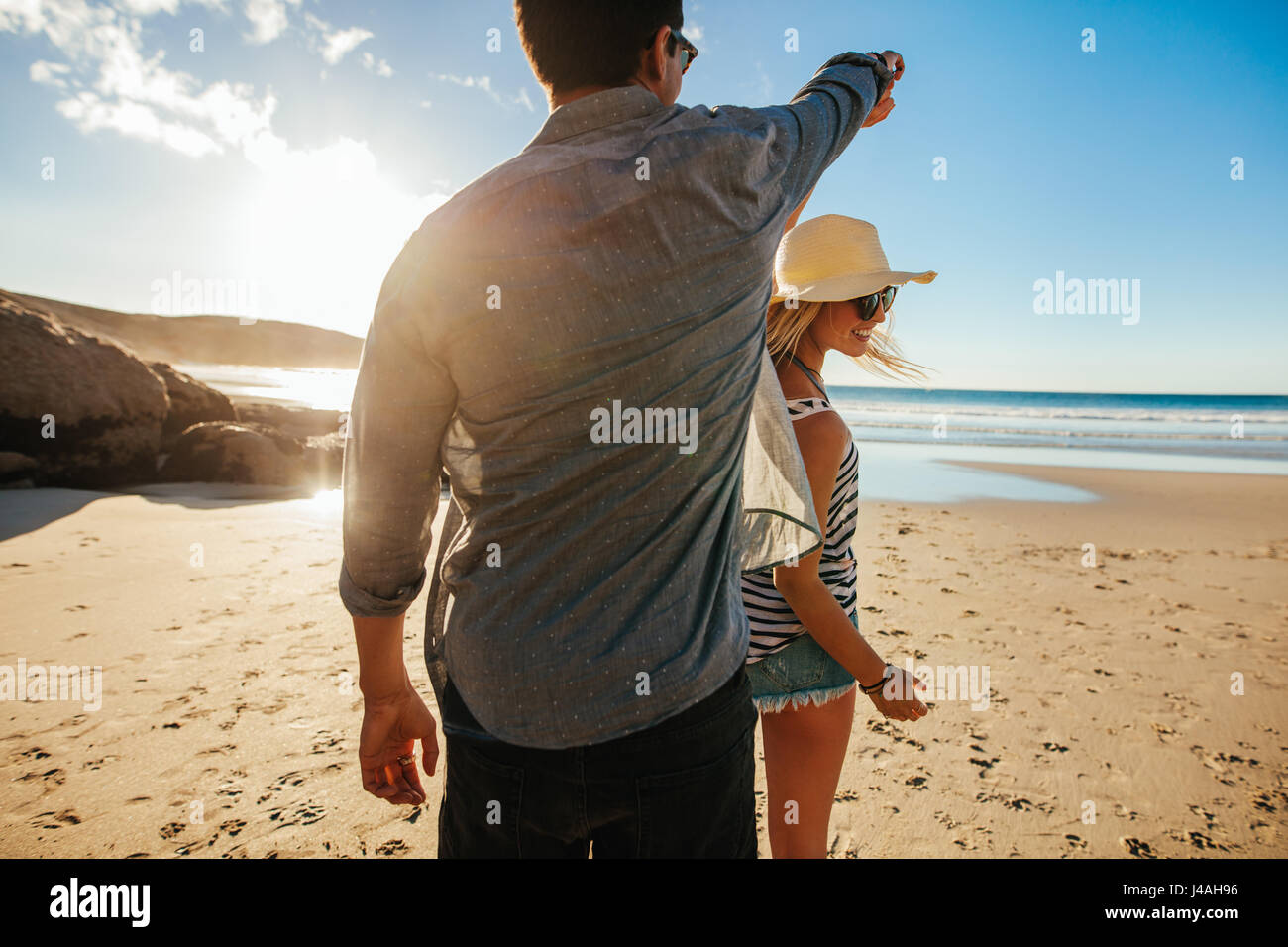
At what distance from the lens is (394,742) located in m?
1.31

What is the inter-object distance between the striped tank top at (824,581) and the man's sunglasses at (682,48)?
3.18 ft

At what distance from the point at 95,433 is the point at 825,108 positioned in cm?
934

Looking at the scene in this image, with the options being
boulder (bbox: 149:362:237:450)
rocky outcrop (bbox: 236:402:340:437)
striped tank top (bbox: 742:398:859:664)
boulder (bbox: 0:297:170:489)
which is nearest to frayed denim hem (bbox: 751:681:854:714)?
striped tank top (bbox: 742:398:859:664)

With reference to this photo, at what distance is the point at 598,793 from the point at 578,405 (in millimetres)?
659

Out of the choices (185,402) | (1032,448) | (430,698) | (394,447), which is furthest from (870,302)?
(1032,448)

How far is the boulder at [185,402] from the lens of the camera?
30.7 feet

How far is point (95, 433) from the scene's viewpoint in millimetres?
7691

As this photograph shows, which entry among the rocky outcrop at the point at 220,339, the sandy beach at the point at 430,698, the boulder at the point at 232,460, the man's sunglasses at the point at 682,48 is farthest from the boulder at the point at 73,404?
the rocky outcrop at the point at 220,339

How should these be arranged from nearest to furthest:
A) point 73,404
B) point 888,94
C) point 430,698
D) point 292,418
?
point 888,94
point 430,698
point 73,404
point 292,418

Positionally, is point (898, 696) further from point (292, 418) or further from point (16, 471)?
point (292, 418)

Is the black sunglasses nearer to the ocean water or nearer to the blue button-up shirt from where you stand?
the blue button-up shirt

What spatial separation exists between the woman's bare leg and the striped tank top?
0.24 meters

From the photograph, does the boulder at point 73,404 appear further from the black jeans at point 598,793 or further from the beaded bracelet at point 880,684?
the beaded bracelet at point 880,684
